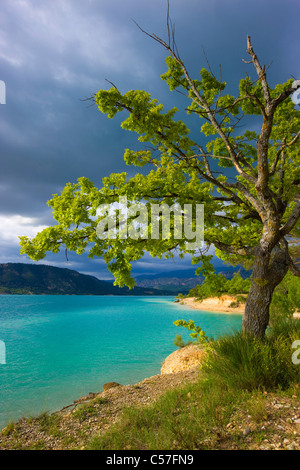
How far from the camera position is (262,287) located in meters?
7.17

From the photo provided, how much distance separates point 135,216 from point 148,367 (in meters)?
15.7

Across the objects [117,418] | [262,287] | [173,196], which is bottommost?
[117,418]

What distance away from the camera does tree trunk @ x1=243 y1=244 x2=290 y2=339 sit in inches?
276

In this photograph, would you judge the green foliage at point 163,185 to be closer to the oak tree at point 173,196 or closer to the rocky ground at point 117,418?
the oak tree at point 173,196

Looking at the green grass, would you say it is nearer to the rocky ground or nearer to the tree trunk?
the rocky ground

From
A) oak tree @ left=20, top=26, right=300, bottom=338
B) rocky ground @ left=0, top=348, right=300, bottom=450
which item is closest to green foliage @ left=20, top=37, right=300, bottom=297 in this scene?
oak tree @ left=20, top=26, right=300, bottom=338

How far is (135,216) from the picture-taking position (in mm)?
7129

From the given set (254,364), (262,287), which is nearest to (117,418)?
(254,364)

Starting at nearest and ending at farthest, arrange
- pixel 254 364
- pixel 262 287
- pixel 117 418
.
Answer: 1. pixel 254 364
2. pixel 117 418
3. pixel 262 287

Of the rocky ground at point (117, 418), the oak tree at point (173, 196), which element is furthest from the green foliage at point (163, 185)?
the rocky ground at point (117, 418)

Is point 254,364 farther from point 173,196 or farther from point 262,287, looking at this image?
point 173,196

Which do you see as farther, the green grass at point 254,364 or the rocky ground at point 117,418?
the green grass at point 254,364

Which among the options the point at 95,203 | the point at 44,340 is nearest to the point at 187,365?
the point at 95,203

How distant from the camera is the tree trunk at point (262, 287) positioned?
701 cm
